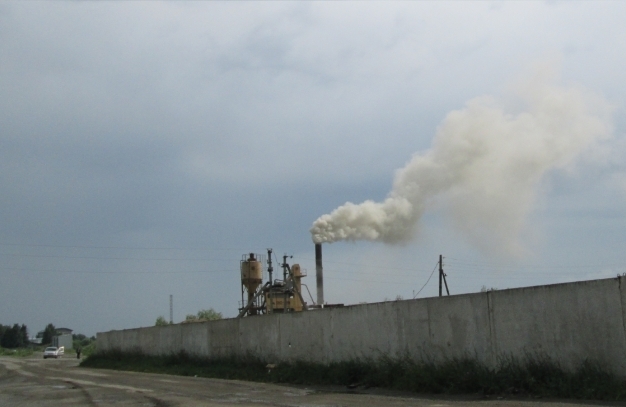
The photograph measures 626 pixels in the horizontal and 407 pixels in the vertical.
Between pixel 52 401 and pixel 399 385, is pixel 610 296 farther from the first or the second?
pixel 52 401

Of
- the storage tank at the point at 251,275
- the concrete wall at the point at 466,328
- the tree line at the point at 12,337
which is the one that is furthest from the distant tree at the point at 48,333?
the concrete wall at the point at 466,328

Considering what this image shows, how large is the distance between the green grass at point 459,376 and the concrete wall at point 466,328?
283 millimetres

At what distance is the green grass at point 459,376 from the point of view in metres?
12.9

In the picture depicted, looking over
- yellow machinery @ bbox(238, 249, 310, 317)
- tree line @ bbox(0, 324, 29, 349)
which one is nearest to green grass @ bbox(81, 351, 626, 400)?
yellow machinery @ bbox(238, 249, 310, 317)

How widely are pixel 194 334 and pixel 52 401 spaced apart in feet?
48.5

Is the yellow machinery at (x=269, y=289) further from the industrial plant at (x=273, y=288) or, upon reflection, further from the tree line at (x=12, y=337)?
the tree line at (x=12, y=337)

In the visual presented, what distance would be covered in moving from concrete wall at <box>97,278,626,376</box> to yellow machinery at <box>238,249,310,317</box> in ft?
28.7

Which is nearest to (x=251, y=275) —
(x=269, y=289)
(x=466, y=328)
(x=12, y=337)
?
(x=269, y=289)

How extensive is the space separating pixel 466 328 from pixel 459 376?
1369 millimetres

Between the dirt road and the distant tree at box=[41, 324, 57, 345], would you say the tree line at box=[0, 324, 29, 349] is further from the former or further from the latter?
the dirt road

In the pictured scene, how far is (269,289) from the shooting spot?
35.5 meters

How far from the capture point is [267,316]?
24.6 meters

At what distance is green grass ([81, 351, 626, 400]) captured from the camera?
12922mm

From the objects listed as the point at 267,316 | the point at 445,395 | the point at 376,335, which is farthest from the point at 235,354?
the point at 445,395
